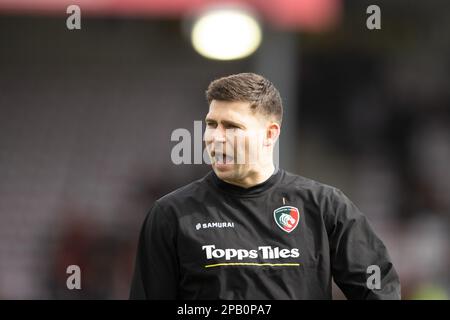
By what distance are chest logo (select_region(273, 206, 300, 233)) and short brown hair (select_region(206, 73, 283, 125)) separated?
0.38m

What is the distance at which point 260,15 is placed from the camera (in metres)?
7.55

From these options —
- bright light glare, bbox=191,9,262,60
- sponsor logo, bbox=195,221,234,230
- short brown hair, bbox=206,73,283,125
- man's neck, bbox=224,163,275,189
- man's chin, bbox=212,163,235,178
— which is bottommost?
sponsor logo, bbox=195,221,234,230

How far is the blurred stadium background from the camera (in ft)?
27.0

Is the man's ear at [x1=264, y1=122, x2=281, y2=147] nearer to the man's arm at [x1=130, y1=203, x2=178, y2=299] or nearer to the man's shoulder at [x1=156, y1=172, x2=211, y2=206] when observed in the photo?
the man's shoulder at [x1=156, y1=172, x2=211, y2=206]

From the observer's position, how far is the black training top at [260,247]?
279 cm

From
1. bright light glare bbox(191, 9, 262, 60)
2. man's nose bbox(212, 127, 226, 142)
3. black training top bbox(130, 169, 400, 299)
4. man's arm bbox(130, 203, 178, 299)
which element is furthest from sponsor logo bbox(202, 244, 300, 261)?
bright light glare bbox(191, 9, 262, 60)

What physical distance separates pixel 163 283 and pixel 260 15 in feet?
16.6

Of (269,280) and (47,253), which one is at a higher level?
(269,280)

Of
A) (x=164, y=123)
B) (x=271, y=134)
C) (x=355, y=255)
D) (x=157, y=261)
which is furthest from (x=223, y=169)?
(x=164, y=123)

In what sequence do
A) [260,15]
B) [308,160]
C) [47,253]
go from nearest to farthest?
[260,15] < [47,253] < [308,160]

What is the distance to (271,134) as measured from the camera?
2.97m

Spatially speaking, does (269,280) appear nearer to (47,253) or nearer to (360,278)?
(360,278)

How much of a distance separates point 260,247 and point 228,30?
487 centimetres

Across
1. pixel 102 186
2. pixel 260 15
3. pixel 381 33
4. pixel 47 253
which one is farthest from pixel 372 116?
pixel 47 253
